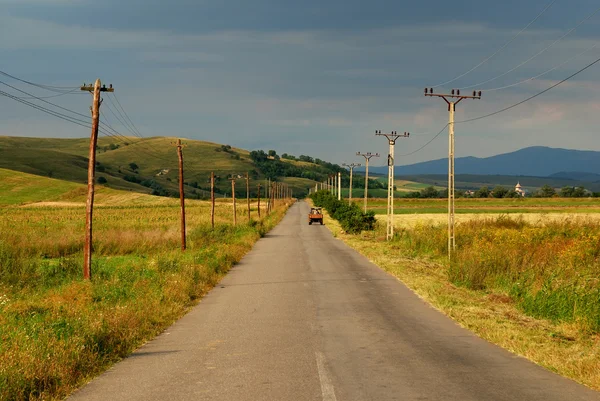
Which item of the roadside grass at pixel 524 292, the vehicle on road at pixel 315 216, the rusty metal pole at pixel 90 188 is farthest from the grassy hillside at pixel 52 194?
the rusty metal pole at pixel 90 188

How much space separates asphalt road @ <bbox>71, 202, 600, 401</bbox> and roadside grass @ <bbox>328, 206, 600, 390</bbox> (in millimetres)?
665

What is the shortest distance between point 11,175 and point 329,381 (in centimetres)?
15404

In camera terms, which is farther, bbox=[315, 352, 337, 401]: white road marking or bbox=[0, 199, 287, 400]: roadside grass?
bbox=[0, 199, 287, 400]: roadside grass

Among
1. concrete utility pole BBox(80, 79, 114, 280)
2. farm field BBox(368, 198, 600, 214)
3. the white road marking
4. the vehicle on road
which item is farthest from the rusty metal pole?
farm field BBox(368, 198, 600, 214)

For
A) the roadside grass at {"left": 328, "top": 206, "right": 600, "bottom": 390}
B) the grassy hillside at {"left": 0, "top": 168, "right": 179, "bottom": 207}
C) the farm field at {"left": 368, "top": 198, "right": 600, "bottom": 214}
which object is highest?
the grassy hillside at {"left": 0, "top": 168, "right": 179, "bottom": 207}

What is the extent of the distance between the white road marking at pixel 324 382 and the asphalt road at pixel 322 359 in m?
0.02

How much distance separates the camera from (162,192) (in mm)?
189625

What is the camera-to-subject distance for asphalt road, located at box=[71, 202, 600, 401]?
820 centimetres

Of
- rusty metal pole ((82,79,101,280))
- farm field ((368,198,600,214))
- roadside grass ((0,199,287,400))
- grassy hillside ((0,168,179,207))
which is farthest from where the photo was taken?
grassy hillside ((0,168,179,207))

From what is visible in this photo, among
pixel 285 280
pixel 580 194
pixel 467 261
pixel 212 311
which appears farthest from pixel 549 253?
pixel 580 194

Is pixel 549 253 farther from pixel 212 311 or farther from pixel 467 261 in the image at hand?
pixel 212 311

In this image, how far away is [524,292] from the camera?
17.4 metres

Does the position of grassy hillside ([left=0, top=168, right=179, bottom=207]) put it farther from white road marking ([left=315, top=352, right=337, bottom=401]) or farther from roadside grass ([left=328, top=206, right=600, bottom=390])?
white road marking ([left=315, top=352, right=337, bottom=401])

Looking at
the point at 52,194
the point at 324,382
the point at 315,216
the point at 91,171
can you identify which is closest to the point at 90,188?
the point at 91,171
